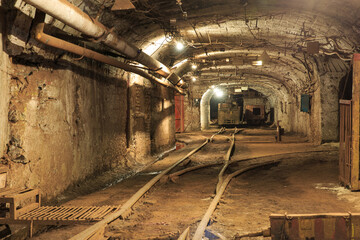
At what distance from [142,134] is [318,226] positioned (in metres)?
8.44

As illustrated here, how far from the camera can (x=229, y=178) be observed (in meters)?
7.63

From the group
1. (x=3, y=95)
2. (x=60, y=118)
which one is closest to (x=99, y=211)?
(x=3, y=95)

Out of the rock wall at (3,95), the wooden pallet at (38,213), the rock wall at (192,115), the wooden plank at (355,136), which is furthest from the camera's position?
the rock wall at (192,115)

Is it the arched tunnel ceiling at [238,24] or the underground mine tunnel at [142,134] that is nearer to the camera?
the underground mine tunnel at [142,134]

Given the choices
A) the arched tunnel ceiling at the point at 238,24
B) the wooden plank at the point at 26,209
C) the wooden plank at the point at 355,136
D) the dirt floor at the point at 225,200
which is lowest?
the dirt floor at the point at 225,200

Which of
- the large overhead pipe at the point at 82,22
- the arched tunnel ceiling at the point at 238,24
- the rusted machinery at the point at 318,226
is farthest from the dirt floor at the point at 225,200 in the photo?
the arched tunnel ceiling at the point at 238,24

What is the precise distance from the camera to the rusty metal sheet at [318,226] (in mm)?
3707

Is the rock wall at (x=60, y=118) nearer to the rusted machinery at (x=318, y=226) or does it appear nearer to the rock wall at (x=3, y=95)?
the rock wall at (x=3, y=95)

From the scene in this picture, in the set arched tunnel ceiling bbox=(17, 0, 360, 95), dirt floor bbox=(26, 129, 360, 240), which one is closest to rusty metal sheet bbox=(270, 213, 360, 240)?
dirt floor bbox=(26, 129, 360, 240)

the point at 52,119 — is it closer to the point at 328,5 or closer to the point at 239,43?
the point at 328,5

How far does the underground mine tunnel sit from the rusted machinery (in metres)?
0.01

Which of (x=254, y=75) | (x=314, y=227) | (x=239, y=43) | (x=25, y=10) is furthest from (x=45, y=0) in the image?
(x=254, y=75)

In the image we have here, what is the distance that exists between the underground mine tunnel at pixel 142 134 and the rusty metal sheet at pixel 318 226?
0.01 m

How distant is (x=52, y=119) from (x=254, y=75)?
63.2ft
